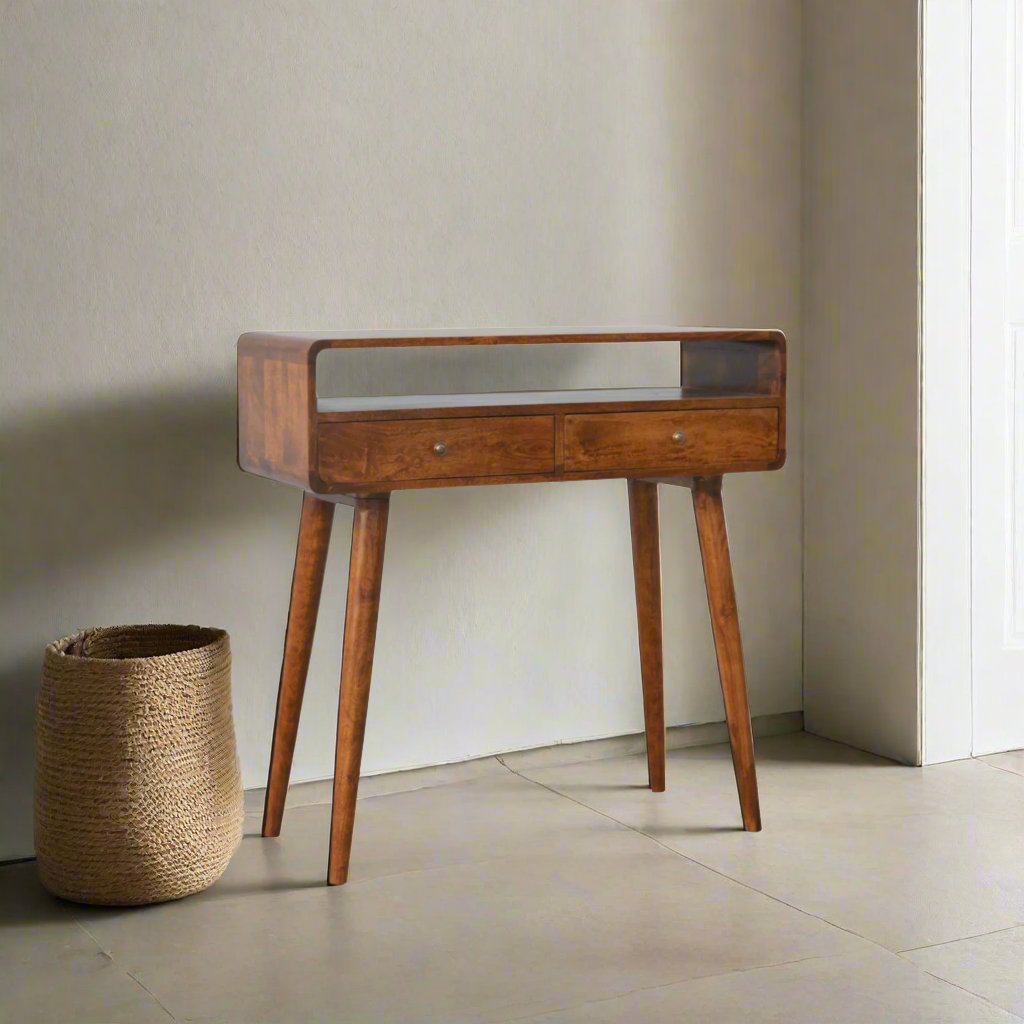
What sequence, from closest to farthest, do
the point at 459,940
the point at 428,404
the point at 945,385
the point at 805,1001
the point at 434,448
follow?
the point at 805,1001, the point at 459,940, the point at 434,448, the point at 428,404, the point at 945,385

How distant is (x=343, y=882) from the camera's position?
2189 millimetres

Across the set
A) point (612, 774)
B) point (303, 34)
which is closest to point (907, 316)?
point (612, 774)

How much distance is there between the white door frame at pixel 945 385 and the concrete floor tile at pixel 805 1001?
39.1 inches

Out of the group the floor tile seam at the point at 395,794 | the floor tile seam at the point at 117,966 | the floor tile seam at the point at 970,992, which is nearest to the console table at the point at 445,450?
the floor tile seam at the point at 395,794

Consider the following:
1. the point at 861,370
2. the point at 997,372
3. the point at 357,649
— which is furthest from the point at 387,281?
the point at 997,372

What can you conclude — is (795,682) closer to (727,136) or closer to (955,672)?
(955,672)

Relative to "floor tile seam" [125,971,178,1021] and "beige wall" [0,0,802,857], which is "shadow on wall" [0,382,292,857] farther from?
"floor tile seam" [125,971,178,1021]

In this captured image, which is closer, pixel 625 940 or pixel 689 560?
pixel 625 940

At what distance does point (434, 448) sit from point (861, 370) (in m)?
1.10

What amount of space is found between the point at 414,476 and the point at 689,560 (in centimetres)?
96

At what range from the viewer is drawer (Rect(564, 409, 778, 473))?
2.20 m

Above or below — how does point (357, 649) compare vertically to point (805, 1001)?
above

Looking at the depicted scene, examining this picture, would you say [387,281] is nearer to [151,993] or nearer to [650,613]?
[650,613]

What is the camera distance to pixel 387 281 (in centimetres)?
256
